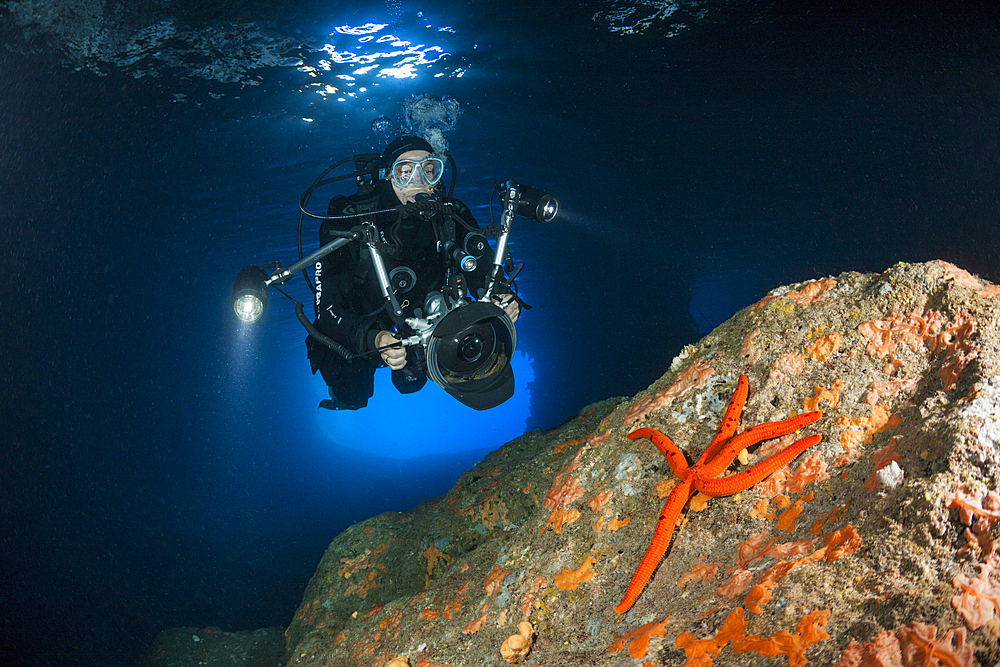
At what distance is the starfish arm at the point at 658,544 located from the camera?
5.43 feet

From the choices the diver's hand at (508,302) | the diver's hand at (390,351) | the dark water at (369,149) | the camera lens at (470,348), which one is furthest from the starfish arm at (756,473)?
the dark water at (369,149)

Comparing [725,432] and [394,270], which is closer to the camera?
[725,432]

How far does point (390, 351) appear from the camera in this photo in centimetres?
408

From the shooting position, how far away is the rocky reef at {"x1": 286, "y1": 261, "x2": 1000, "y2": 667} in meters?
1.15

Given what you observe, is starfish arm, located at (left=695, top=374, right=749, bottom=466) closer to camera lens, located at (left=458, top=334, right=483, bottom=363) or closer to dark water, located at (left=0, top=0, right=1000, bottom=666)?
camera lens, located at (left=458, top=334, right=483, bottom=363)

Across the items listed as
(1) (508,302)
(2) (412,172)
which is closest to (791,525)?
(1) (508,302)

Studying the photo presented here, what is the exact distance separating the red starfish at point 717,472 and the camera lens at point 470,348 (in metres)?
2.02

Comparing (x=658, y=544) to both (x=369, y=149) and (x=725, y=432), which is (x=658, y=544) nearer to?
(x=725, y=432)

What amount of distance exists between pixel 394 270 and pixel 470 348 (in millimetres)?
1519

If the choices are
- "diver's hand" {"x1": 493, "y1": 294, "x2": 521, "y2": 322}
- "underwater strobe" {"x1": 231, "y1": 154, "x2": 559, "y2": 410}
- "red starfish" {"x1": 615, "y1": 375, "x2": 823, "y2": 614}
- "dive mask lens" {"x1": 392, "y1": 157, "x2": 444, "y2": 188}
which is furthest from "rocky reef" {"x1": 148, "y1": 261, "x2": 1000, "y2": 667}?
"dive mask lens" {"x1": 392, "y1": 157, "x2": 444, "y2": 188}

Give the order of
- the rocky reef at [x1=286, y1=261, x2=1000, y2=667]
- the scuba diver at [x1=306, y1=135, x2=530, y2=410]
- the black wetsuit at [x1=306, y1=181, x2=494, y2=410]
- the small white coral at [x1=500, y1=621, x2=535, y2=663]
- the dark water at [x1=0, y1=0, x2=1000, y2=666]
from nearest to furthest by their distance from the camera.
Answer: the rocky reef at [x1=286, y1=261, x2=1000, y2=667] < the small white coral at [x1=500, y1=621, x2=535, y2=663] < the scuba diver at [x1=306, y1=135, x2=530, y2=410] < the black wetsuit at [x1=306, y1=181, x2=494, y2=410] < the dark water at [x1=0, y1=0, x2=1000, y2=666]

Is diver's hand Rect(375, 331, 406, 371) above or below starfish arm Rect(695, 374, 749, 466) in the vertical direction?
above

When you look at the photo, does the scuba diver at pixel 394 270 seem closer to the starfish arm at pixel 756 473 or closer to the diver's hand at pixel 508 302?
the diver's hand at pixel 508 302

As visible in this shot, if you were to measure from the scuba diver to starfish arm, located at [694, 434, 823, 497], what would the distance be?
2.63 m
